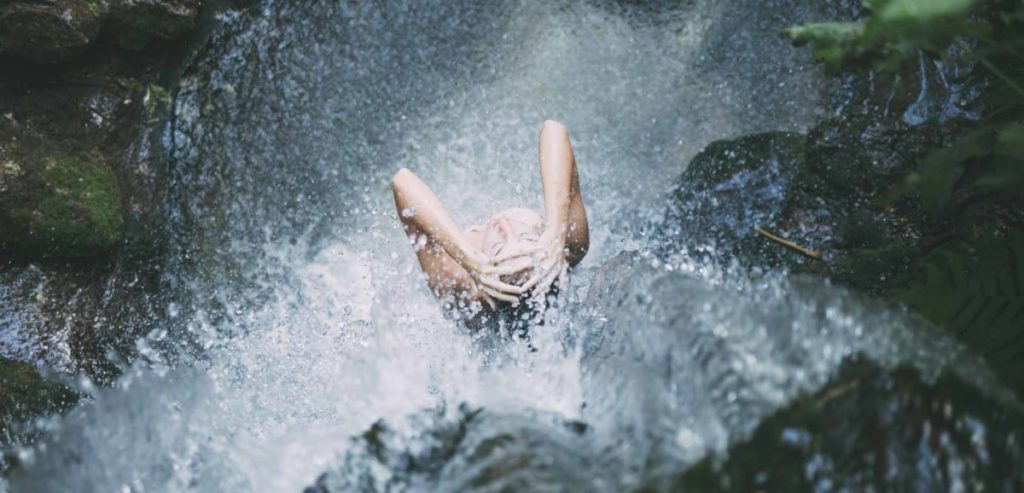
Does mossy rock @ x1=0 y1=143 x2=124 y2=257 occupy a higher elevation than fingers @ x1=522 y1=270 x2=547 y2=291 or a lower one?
higher

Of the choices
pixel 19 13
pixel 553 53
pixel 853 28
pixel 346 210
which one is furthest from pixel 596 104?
pixel 19 13

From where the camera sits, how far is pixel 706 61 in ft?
15.2

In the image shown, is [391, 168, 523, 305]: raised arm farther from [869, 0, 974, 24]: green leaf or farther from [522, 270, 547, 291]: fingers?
[869, 0, 974, 24]: green leaf

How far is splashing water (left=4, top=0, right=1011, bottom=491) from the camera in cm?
350

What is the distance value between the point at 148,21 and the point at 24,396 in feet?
6.44

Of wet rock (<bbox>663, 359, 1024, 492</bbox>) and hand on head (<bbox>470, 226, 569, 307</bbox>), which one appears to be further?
hand on head (<bbox>470, 226, 569, 307</bbox>)

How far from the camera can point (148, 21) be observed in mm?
4211

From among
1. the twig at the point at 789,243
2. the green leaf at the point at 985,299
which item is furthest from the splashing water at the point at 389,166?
the green leaf at the point at 985,299

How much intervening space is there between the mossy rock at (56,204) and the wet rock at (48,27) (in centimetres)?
48

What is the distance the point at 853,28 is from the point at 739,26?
1.96 meters

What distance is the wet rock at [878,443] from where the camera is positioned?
1.93m

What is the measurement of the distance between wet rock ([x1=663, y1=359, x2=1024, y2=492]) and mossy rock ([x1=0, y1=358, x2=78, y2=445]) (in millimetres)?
2983

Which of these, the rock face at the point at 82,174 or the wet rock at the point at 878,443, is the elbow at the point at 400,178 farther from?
the wet rock at the point at 878,443

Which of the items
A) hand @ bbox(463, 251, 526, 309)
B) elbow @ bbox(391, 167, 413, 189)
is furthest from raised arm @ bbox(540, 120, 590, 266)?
elbow @ bbox(391, 167, 413, 189)
